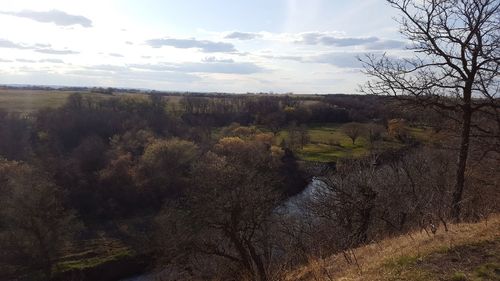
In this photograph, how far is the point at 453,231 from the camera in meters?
9.09

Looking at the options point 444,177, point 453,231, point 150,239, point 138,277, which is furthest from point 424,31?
point 150,239

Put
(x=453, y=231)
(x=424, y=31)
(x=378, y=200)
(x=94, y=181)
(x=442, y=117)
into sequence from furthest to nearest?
(x=94, y=181), (x=378, y=200), (x=442, y=117), (x=424, y=31), (x=453, y=231)

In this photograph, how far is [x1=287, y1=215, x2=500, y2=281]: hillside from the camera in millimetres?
6926

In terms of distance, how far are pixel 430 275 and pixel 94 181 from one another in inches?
1903

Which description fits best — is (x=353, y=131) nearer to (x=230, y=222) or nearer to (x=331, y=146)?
(x=331, y=146)

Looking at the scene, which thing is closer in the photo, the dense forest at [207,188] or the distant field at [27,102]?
the dense forest at [207,188]

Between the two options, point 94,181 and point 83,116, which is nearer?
point 94,181

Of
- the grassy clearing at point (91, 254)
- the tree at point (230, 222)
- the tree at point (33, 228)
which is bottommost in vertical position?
the grassy clearing at point (91, 254)

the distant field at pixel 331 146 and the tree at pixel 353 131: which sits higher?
the tree at pixel 353 131

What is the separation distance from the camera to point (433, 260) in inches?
292

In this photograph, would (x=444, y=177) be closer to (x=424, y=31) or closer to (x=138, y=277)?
(x=424, y=31)

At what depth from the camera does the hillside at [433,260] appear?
273 inches

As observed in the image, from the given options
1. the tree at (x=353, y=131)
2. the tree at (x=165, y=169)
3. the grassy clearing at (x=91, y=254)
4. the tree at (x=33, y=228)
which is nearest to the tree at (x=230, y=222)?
the grassy clearing at (x=91, y=254)

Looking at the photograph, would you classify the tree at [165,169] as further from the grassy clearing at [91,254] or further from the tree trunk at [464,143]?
the tree trunk at [464,143]
